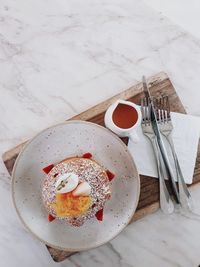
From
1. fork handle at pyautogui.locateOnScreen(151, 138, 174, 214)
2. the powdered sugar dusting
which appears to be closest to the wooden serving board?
fork handle at pyautogui.locateOnScreen(151, 138, 174, 214)

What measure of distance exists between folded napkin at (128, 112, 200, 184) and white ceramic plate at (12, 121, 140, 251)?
67 millimetres

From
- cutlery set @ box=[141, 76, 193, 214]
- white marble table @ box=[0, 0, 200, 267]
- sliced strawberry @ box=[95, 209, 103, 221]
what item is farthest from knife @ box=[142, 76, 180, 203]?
sliced strawberry @ box=[95, 209, 103, 221]

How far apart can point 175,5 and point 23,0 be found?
1.63 feet

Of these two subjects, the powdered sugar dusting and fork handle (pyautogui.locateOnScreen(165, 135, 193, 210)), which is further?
fork handle (pyautogui.locateOnScreen(165, 135, 193, 210))

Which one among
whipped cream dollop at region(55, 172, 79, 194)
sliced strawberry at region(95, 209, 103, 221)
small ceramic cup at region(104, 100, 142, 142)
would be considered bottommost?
sliced strawberry at region(95, 209, 103, 221)

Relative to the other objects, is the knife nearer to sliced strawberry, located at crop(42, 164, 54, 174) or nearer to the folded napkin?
the folded napkin

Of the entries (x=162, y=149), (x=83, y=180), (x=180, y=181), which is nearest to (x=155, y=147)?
(x=162, y=149)

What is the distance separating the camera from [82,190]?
1160mm

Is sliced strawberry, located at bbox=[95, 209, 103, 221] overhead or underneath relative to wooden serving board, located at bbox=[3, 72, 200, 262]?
underneath

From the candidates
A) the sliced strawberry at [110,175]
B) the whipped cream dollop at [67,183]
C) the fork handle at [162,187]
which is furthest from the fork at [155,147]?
the whipped cream dollop at [67,183]

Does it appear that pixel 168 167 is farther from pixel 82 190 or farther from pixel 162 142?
pixel 82 190

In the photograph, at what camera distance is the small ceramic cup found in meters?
1.21

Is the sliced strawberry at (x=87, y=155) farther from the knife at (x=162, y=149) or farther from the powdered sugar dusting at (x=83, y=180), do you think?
the knife at (x=162, y=149)

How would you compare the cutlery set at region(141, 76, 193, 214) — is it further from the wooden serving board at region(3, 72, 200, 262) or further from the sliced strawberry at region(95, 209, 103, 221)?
the sliced strawberry at region(95, 209, 103, 221)
